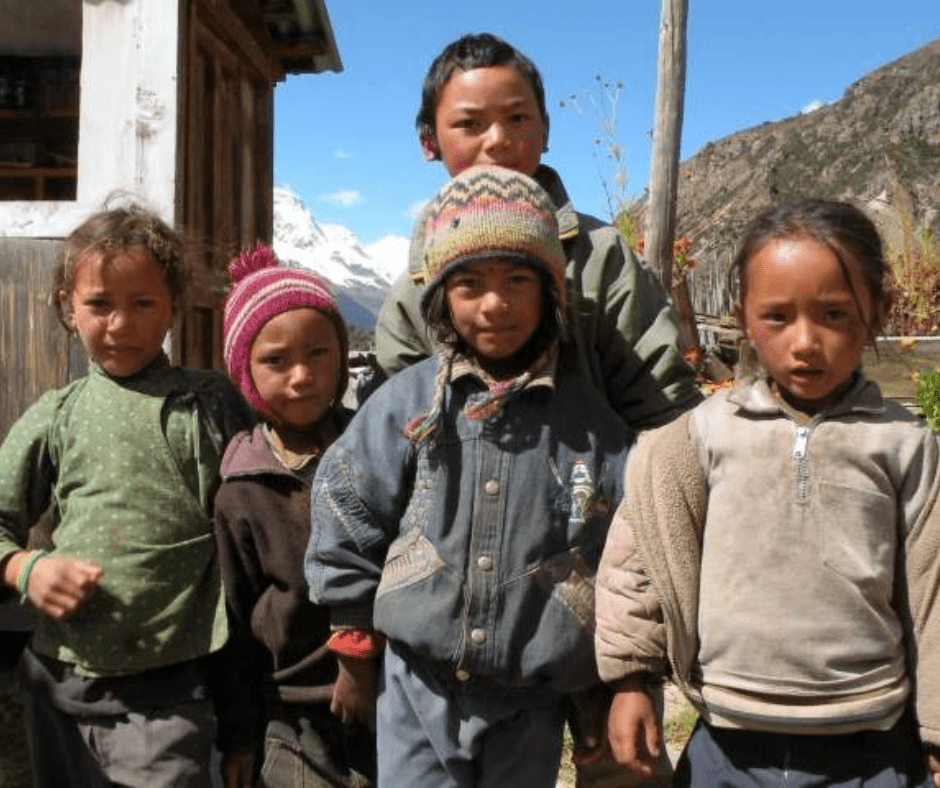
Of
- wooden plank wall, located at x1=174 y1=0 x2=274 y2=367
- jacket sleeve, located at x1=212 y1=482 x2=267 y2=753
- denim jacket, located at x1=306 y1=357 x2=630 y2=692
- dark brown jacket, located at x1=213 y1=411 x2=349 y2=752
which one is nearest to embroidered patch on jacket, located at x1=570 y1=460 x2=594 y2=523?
denim jacket, located at x1=306 y1=357 x2=630 y2=692

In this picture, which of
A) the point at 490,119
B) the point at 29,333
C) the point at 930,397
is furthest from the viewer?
the point at 930,397

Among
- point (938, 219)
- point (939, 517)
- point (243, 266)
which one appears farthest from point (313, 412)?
point (938, 219)

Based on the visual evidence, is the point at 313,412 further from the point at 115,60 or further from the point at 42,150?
the point at 42,150

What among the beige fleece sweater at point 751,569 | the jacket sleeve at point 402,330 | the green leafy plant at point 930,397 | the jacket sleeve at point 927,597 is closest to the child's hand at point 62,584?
the jacket sleeve at point 402,330

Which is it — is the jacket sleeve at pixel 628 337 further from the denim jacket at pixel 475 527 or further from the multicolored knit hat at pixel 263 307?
the multicolored knit hat at pixel 263 307

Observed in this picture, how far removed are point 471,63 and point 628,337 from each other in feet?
2.32

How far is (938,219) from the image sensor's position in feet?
155

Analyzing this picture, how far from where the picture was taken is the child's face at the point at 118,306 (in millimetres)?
2379

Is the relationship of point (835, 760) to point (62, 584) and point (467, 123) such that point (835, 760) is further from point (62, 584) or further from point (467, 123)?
point (62, 584)

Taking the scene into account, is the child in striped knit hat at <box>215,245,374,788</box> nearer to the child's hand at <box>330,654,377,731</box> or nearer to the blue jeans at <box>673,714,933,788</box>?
the child's hand at <box>330,654,377,731</box>

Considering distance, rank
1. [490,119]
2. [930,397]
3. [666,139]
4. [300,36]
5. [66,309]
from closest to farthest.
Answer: [490,119] → [66,309] → [930,397] → [300,36] → [666,139]

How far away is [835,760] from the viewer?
5.76 ft

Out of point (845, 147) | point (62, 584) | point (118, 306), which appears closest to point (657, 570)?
point (62, 584)

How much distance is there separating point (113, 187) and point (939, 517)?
288cm
